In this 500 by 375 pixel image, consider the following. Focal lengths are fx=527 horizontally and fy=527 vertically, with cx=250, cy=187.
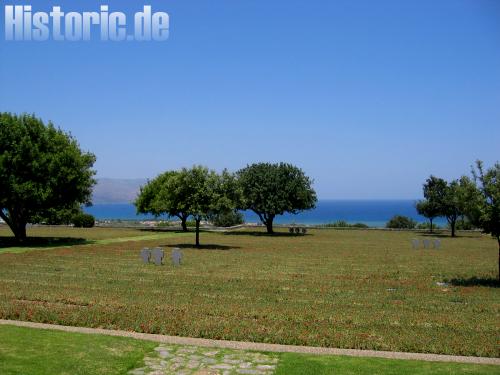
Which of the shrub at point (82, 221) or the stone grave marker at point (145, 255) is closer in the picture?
the stone grave marker at point (145, 255)

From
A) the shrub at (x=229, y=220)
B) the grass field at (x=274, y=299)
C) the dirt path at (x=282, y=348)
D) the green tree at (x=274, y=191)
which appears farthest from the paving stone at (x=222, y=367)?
the shrub at (x=229, y=220)

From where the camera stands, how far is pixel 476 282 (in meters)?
20.9

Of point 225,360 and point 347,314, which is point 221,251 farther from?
point 225,360

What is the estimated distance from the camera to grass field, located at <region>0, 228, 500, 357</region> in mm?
11156

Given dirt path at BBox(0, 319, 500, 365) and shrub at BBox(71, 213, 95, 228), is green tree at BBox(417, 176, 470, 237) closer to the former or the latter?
shrub at BBox(71, 213, 95, 228)

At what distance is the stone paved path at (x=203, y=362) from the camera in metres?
8.43

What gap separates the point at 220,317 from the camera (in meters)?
12.8

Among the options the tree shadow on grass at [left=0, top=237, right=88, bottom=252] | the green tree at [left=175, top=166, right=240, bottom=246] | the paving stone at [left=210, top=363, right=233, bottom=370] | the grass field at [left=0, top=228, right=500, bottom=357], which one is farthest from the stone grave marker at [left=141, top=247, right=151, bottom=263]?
the paving stone at [left=210, top=363, right=233, bottom=370]

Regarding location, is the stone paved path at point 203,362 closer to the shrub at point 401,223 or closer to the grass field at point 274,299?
the grass field at point 274,299

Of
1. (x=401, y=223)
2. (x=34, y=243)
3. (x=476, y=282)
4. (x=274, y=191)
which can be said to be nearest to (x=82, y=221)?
(x=274, y=191)

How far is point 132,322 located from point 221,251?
22.1 m

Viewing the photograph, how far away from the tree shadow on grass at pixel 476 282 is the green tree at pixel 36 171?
82.7 feet

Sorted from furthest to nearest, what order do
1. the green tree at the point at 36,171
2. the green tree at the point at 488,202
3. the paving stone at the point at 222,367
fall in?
the green tree at the point at 36,171
the green tree at the point at 488,202
the paving stone at the point at 222,367

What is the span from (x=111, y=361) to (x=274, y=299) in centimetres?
772
